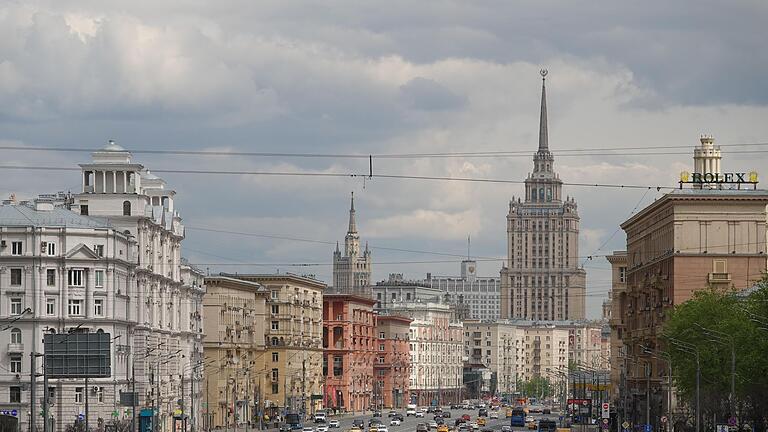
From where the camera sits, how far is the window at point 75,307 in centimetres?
13925

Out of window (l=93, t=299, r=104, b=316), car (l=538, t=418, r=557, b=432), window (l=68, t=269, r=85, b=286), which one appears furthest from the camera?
car (l=538, t=418, r=557, b=432)

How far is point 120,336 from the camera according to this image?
141375 millimetres

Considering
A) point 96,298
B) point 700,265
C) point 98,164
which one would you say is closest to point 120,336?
point 96,298

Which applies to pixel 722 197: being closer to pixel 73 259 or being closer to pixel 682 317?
pixel 682 317

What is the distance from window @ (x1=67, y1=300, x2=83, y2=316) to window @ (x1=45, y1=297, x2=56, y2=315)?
113 cm

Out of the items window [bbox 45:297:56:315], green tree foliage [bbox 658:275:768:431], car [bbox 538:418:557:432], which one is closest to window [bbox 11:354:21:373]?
window [bbox 45:297:56:315]

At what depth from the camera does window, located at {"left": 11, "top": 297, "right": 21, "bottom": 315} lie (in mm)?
138625

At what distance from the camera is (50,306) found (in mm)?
138625

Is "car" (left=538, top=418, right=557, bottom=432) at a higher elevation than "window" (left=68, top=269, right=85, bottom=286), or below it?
below

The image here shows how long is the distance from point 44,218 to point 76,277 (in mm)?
6132

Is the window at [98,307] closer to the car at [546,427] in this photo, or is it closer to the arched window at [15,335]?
the arched window at [15,335]

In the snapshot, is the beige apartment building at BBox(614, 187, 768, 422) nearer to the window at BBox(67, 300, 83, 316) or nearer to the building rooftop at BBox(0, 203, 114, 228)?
the building rooftop at BBox(0, 203, 114, 228)

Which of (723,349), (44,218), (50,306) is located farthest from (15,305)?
(723,349)

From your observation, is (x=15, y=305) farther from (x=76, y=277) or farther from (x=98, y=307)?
(x=98, y=307)
